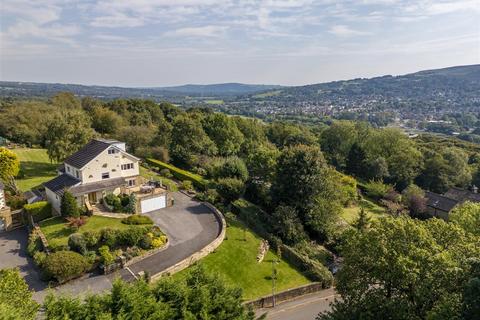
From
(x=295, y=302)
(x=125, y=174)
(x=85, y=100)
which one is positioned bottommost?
(x=295, y=302)

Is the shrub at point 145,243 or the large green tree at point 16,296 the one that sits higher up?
the large green tree at point 16,296

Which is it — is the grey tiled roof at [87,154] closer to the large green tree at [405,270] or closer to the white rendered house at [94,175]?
the white rendered house at [94,175]

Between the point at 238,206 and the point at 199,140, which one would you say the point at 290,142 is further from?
the point at 238,206

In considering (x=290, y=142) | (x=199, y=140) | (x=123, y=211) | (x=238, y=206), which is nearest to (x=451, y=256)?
(x=238, y=206)

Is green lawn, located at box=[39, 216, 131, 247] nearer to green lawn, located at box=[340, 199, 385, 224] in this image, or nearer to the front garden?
the front garden

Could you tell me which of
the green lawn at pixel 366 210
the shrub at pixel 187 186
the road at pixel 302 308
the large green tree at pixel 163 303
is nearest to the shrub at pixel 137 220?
the shrub at pixel 187 186

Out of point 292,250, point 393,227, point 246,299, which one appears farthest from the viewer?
point 292,250

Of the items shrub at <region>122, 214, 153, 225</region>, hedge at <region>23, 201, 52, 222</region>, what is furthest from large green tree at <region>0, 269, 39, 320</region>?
hedge at <region>23, 201, 52, 222</region>
